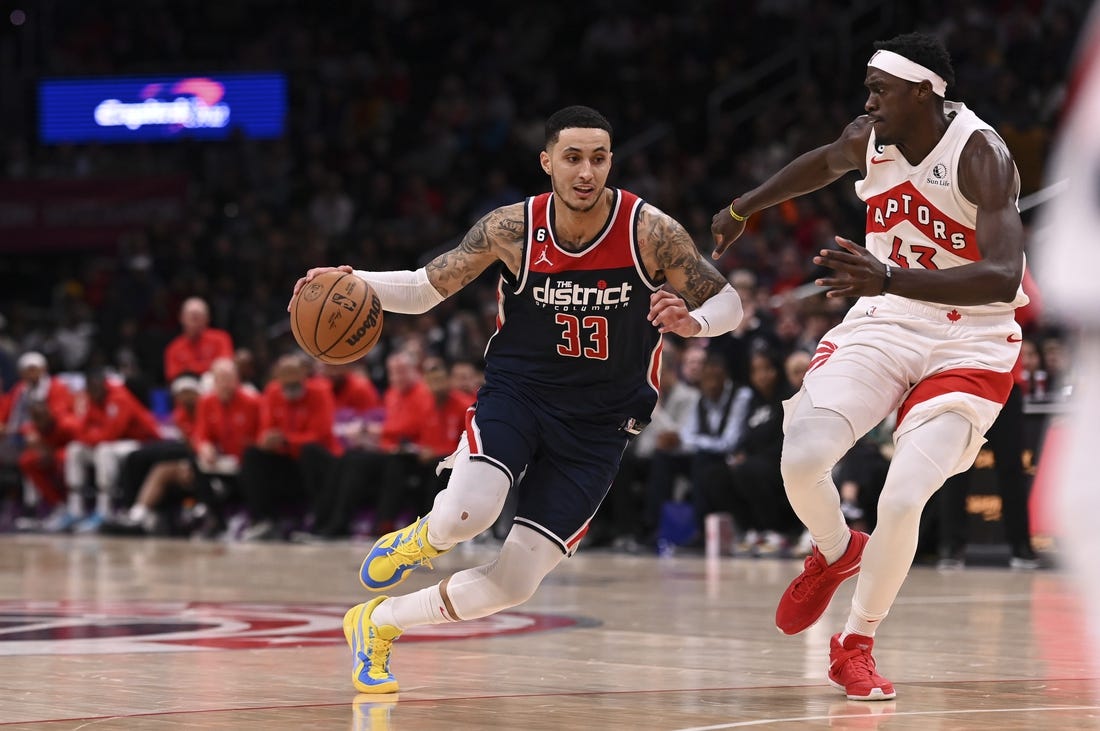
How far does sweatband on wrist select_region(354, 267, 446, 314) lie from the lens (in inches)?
244

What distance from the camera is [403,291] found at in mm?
6215

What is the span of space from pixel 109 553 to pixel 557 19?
38.9ft

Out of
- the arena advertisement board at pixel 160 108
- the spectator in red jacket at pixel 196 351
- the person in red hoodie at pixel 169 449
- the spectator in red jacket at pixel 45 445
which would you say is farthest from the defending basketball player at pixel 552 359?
the arena advertisement board at pixel 160 108

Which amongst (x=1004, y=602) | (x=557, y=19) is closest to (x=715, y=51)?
(x=557, y=19)

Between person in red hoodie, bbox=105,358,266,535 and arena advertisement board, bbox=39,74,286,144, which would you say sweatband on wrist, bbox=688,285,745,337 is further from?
arena advertisement board, bbox=39,74,286,144

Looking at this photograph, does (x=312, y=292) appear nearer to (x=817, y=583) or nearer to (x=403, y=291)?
(x=403, y=291)

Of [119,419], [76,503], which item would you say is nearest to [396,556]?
[119,419]

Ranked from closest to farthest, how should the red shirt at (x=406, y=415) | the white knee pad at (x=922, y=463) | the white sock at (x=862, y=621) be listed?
the white knee pad at (x=922, y=463)
the white sock at (x=862, y=621)
the red shirt at (x=406, y=415)

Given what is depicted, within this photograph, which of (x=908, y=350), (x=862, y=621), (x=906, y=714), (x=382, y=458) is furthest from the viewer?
(x=382, y=458)

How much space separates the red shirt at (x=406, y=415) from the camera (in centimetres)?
1540

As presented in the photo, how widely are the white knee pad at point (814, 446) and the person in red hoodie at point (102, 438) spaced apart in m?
12.3

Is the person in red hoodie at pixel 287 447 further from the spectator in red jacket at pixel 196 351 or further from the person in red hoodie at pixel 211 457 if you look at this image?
the spectator in red jacket at pixel 196 351

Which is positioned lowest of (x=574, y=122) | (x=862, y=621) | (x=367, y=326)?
(x=862, y=621)

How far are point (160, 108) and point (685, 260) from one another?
815 inches
